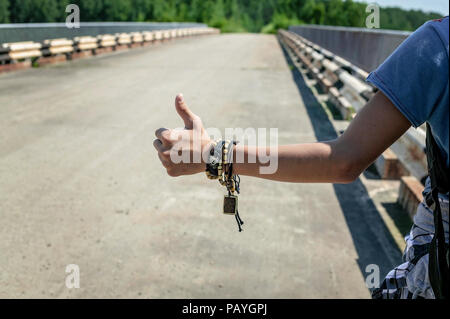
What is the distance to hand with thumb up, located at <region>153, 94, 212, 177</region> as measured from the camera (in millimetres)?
1646

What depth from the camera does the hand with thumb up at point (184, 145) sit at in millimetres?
1646

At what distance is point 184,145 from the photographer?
1.66 m

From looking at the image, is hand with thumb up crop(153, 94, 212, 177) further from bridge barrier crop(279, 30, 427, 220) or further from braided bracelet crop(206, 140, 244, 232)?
bridge barrier crop(279, 30, 427, 220)

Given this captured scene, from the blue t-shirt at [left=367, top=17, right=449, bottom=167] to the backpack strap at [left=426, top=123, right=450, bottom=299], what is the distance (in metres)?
0.04

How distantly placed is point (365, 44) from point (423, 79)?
799 centimetres

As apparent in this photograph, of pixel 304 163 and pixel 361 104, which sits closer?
pixel 304 163

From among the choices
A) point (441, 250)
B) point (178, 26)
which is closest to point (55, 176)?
point (441, 250)

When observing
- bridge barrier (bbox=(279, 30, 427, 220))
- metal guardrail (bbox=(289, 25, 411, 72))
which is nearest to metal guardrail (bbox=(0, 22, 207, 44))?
bridge barrier (bbox=(279, 30, 427, 220))

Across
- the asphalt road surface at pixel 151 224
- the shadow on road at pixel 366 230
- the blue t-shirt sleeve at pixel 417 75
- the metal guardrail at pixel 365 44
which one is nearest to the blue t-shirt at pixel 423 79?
the blue t-shirt sleeve at pixel 417 75

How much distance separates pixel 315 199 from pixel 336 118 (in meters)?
4.05

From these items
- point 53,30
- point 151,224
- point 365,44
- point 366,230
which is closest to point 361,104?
point 365,44

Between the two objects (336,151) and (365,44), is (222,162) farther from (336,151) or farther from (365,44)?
(365,44)

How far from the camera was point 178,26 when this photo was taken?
146ft
